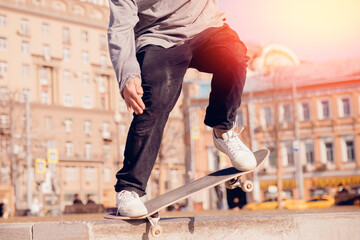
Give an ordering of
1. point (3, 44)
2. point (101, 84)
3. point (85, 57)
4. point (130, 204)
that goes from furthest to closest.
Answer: point (101, 84), point (85, 57), point (3, 44), point (130, 204)

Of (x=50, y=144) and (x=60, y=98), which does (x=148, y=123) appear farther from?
(x=60, y=98)

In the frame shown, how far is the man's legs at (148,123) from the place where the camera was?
141 inches

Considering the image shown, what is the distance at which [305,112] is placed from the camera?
47.8m

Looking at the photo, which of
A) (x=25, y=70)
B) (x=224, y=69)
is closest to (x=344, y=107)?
(x=25, y=70)

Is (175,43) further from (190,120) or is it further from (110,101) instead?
(110,101)

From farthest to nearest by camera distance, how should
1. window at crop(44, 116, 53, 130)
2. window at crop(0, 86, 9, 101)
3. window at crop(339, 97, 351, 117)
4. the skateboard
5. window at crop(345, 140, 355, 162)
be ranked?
window at crop(44, 116, 53, 130) < window at crop(0, 86, 9, 101) < window at crop(339, 97, 351, 117) < window at crop(345, 140, 355, 162) < the skateboard

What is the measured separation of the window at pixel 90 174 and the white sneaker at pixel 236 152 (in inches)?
2300

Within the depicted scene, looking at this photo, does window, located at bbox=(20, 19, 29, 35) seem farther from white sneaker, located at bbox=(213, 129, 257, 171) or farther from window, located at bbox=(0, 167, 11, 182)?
white sneaker, located at bbox=(213, 129, 257, 171)

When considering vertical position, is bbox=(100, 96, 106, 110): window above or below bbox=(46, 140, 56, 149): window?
above

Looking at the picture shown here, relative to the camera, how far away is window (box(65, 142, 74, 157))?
61.1m

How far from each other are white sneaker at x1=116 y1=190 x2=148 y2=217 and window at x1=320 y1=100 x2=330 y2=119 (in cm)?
4453

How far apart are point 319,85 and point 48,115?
26948 millimetres

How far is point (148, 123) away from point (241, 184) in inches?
35.4

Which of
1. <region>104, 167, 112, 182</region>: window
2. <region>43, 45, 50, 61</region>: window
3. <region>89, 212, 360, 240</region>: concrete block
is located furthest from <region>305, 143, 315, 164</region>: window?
<region>89, 212, 360, 240</region>: concrete block
